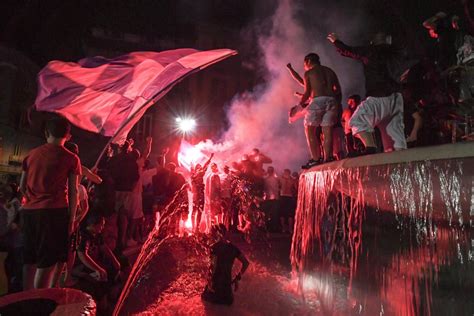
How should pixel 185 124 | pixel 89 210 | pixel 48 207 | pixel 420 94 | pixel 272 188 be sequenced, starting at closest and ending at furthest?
pixel 48 207
pixel 420 94
pixel 89 210
pixel 272 188
pixel 185 124

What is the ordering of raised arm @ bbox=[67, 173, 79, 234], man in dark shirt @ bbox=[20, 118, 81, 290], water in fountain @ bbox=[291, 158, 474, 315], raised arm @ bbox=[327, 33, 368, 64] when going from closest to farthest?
water in fountain @ bbox=[291, 158, 474, 315] < man in dark shirt @ bbox=[20, 118, 81, 290] < raised arm @ bbox=[67, 173, 79, 234] < raised arm @ bbox=[327, 33, 368, 64]

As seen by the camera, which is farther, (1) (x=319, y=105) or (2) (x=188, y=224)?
(2) (x=188, y=224)

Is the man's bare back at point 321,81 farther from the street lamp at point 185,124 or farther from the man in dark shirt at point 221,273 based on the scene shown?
the street lamp at point 185,124

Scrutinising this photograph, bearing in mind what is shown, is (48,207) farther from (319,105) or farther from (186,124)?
(186,124)

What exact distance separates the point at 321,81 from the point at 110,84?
4012mm

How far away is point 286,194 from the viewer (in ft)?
40.7

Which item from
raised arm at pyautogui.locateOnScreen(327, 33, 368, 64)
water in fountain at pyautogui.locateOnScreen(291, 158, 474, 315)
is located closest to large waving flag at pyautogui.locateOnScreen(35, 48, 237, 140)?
raised arm at pyautogui.locateOnScreen(327, 33, 368, 64)

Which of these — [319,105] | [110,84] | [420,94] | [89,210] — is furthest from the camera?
[110,84]

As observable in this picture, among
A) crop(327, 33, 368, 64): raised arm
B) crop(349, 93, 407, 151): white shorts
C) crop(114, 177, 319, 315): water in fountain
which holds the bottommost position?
crop(114, 177, 319, 315): water in fountain

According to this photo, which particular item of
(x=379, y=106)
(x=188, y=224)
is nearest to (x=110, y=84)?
(x=379, y=106)

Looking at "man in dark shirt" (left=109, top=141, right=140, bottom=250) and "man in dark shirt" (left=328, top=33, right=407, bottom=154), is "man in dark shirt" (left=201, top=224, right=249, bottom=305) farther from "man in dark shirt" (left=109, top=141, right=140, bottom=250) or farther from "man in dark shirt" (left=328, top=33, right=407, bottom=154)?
"man in dark shirt" (left=109, top=141, right=140, bottom=250)

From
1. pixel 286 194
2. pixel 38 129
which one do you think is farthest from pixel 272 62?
pixel 38 129

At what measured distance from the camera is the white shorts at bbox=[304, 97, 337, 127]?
5527 mm

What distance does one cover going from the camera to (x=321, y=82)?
5574 millimetres
